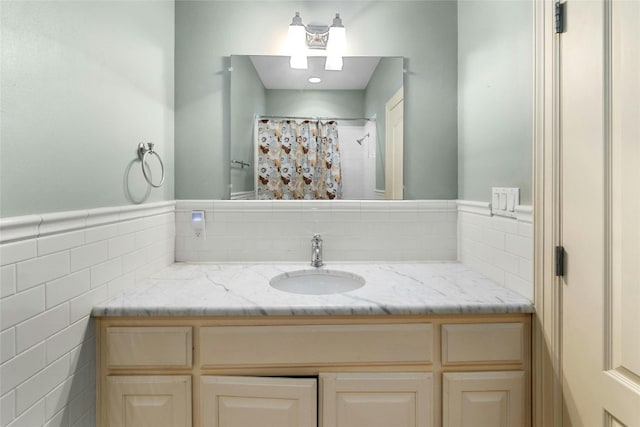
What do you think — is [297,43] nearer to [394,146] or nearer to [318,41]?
[318,41]

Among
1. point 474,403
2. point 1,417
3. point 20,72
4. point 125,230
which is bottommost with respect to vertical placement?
point 474,403

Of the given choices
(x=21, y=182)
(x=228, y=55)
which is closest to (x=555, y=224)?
(x=21, y=182)

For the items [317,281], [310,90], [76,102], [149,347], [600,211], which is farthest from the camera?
[310,90]

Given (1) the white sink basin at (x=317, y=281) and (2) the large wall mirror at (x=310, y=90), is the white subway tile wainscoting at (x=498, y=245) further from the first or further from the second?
(1) the white sink basin at (x=317, y=281)

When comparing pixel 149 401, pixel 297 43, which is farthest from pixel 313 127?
pixel 149 401

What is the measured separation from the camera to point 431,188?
1.84 m

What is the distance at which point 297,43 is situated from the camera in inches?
69.2

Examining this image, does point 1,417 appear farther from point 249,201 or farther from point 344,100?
point 344,100

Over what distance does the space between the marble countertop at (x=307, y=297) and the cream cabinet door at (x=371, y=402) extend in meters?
0.24

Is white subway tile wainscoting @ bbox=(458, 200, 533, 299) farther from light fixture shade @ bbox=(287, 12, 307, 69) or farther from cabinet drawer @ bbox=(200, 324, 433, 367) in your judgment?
light fixture shade @ bbox=(287, 12, 307, 69)

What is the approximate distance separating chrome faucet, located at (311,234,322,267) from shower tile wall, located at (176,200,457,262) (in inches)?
2.4

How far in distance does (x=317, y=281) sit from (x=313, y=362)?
21.4 inches

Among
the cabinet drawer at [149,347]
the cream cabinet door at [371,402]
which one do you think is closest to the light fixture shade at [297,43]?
the cabinet drawer at [149,347]

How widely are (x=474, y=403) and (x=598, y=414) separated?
1.12 feet
